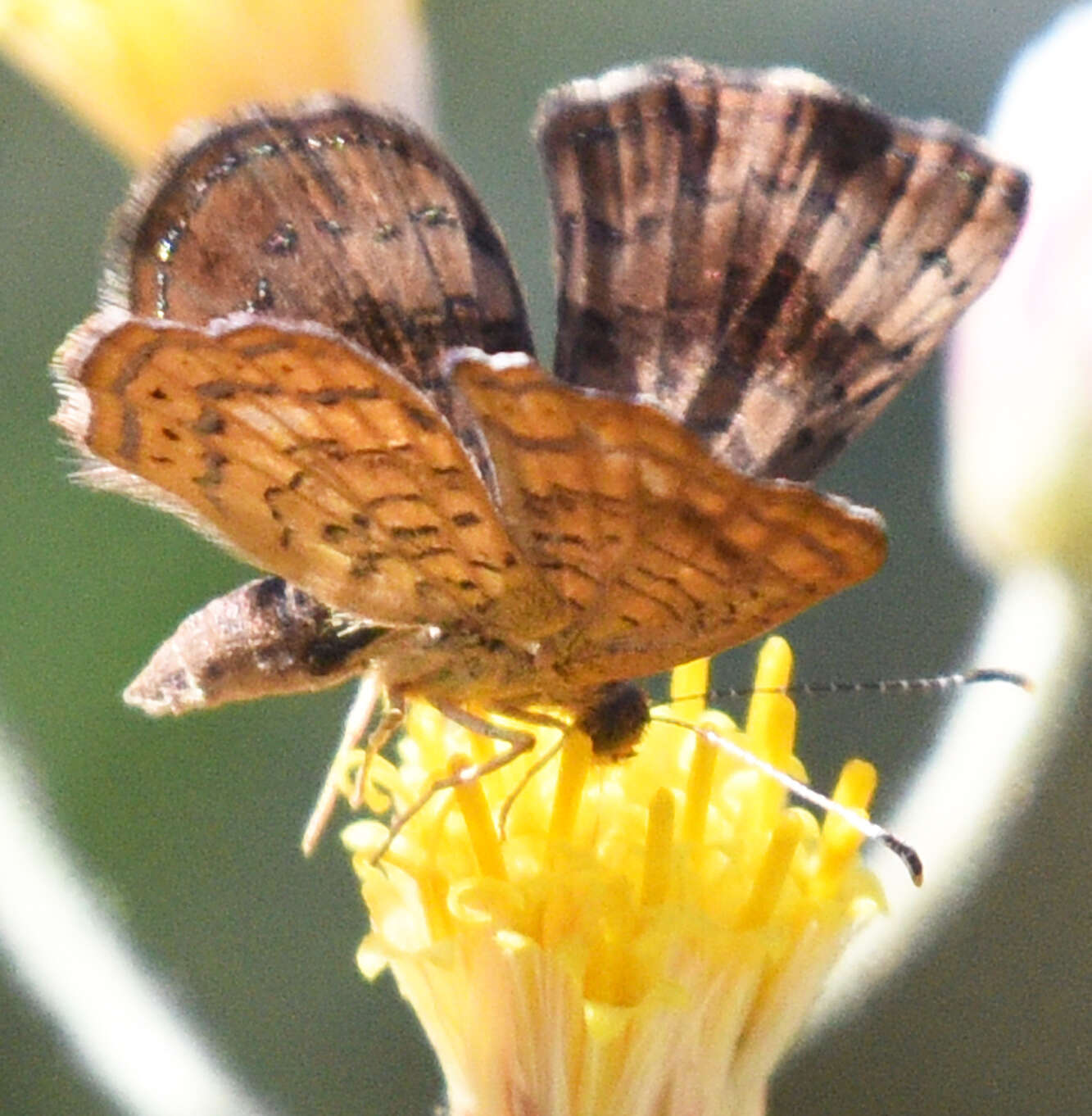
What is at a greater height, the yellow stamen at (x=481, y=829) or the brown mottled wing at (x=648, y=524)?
the brown mottled wing at (x=648, y=524)

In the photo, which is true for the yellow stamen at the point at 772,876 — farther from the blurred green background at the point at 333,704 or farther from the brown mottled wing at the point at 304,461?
the blurred green background at the point at 333,704

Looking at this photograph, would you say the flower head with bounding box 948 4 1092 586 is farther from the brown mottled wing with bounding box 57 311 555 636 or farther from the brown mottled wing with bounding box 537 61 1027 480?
the brown mottled wing with bounding box 57 311 555 636

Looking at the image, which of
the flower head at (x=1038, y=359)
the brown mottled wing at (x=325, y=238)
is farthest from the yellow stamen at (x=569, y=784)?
the flower head at (x=1038, y=359)

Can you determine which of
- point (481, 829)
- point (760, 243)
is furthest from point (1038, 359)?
point (481, 829)

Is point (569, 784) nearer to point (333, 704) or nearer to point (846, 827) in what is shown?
point (846, 827)

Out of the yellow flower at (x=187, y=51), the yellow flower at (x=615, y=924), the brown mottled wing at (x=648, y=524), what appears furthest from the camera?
the yellow flower at (x=187, y=51)

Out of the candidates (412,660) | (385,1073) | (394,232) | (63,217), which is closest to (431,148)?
(394,232)
